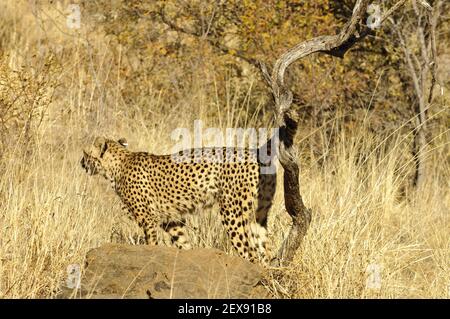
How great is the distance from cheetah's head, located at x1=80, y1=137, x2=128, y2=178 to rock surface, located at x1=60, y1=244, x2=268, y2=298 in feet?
5.28

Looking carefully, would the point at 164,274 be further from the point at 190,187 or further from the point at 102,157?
the point at 102,157

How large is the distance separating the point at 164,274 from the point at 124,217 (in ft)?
6.53

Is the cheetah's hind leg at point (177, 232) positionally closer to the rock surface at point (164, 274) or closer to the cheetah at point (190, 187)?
the cheetah at point (190, 187)

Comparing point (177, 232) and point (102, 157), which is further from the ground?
point (102, 157)

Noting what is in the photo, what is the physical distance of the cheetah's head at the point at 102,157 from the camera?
→ 686cm

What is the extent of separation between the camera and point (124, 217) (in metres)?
6.92

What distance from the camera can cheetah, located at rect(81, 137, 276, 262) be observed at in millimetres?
5961

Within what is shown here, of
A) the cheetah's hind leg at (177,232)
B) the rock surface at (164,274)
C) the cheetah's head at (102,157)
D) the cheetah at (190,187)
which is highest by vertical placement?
the cheetah's head at (102,157)

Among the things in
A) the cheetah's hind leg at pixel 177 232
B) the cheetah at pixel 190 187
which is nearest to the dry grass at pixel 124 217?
the cheetah's hind leg at pixel 177 232

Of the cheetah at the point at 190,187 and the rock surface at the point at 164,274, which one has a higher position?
the cheetah at the point at 190,187

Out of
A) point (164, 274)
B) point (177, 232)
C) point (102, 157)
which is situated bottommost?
point (164, 274)

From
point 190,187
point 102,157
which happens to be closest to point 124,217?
point 102,157

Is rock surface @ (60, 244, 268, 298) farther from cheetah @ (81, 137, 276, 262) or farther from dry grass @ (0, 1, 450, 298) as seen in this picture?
cheetah @ (81, 137, 276, 262)

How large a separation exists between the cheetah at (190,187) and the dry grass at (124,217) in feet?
0.64
